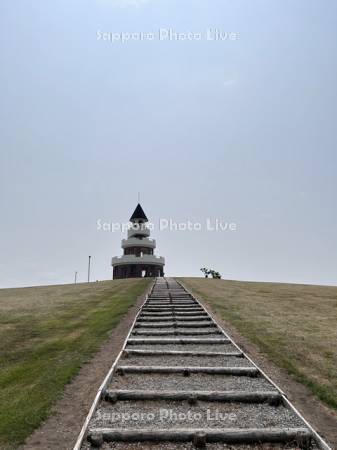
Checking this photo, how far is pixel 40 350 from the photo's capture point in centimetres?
1168

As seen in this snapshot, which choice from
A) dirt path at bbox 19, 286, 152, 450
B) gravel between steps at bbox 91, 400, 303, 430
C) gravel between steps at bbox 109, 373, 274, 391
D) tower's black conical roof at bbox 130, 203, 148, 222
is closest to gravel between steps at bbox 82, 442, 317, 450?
gravel between steps at bbox 91, 400, 303, 430

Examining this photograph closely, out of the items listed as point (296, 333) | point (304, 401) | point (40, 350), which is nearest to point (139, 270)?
point (296, 333)

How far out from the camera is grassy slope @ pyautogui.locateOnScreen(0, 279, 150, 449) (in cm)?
691

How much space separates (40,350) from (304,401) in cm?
764

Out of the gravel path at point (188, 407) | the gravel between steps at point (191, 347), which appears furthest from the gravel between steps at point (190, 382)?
the gravel between steps at point (191, 347)

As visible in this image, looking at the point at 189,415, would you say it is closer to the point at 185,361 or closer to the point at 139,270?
the point at 185,361

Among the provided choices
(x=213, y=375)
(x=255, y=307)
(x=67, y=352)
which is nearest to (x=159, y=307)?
(x=255, y=307)

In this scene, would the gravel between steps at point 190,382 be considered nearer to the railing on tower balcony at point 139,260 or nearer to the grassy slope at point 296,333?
the grassy slope at point 296,333

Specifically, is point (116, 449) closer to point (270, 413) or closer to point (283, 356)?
point (270, 413)

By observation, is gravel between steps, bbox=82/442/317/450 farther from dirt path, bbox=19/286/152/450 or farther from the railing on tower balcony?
the railing on tower balcony

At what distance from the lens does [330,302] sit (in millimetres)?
24078

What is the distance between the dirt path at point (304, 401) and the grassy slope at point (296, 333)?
21 centimetres

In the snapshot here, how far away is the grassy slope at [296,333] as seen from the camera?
9.21 meters

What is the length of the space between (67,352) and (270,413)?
21.0 feet
